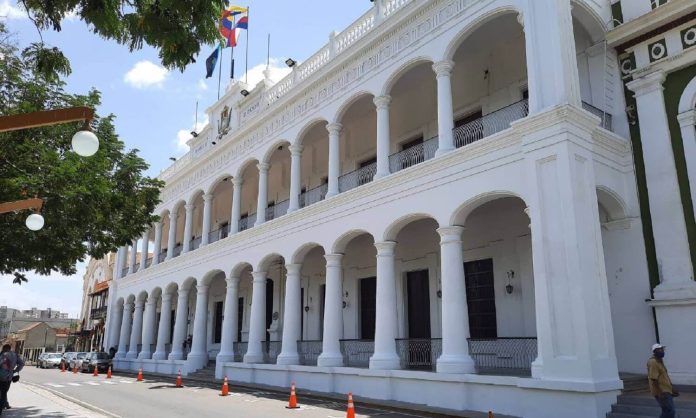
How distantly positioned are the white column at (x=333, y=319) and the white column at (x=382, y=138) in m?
3.22

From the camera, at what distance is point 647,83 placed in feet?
42.1

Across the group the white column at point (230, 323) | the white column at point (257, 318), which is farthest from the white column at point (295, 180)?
the white column at point (230, 323)

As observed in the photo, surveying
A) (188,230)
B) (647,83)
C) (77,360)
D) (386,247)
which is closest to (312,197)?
(386,247)

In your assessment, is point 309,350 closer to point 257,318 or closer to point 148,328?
point 257,318

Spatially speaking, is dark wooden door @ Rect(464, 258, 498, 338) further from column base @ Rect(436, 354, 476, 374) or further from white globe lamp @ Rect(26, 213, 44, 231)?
white globe lamp @ Rect(26, 213, 44, 231)

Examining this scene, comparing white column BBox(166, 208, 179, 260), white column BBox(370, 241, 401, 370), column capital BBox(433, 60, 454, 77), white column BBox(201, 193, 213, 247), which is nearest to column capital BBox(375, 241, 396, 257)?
white column BBox(370, 241, 401, 370)

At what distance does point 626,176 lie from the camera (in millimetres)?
12859

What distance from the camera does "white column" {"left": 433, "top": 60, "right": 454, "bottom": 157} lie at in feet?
44.4

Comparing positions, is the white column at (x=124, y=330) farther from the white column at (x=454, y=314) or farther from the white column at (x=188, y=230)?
the white column at (x=454, y=314)

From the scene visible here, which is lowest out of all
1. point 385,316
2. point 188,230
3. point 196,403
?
point 196,403

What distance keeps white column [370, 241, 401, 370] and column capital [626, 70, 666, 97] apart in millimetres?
7152

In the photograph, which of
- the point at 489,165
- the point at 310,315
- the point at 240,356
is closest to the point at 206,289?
the point at 240,356

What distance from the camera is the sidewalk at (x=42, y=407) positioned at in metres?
11.6

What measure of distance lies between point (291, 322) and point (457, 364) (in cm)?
752
